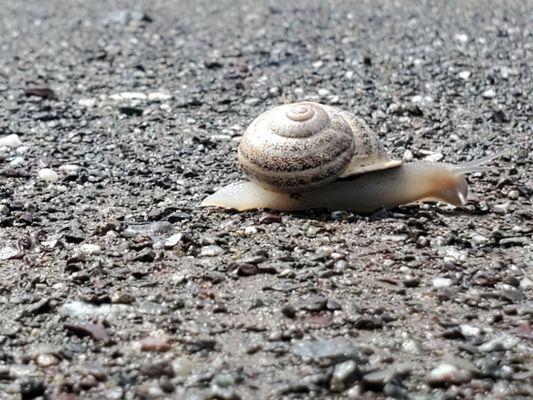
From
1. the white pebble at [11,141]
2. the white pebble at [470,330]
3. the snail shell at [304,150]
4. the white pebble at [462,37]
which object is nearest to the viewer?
the white pebble at [470,330]

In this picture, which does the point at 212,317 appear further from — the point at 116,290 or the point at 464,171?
the point at 464,171

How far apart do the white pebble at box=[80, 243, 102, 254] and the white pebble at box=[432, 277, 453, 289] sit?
4.95ft

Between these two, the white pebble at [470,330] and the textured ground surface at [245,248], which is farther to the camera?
the white pebble at [470,330]

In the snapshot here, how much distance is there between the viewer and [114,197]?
5.36 m

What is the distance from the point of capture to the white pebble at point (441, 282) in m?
4.12

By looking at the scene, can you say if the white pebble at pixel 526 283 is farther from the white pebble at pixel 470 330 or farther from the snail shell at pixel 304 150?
the snail shell at pixel 304 150

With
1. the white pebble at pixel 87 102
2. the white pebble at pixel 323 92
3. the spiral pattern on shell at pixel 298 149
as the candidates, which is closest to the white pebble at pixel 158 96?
the white pebble at pixel 87 102

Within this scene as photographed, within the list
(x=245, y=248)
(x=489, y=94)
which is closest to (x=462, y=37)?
(x=489, y=94)

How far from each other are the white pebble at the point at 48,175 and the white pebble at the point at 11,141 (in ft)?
2.28

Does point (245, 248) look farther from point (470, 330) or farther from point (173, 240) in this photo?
point (470, 330)

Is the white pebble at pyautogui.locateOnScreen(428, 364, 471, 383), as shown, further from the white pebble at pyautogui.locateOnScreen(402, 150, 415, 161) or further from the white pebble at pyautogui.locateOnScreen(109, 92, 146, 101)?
the white pebble at pyautogui.locateOnScreen(109, 92, 146, 101)

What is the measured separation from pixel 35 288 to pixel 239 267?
0.86 meters

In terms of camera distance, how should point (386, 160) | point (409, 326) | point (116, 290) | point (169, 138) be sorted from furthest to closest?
point (169, 138), point (386, 160), point (116, 290), point (409, 326)

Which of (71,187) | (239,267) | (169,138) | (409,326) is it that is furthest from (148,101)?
(409,326)
